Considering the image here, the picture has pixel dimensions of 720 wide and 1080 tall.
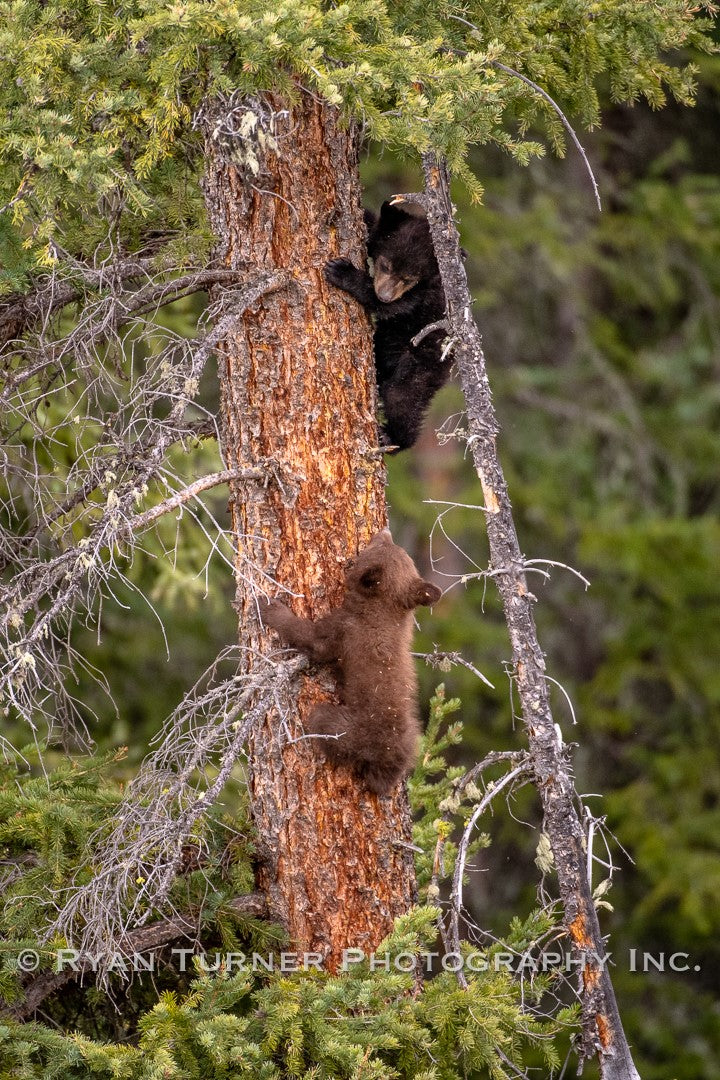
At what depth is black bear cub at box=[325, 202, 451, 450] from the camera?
4617 mm

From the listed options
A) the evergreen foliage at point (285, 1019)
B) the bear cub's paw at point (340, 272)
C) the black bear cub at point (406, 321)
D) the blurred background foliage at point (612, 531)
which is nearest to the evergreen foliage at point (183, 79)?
the bear cub's paw at point (340, 272)

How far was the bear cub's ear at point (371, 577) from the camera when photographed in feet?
12.8

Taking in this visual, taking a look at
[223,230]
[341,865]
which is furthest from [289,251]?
[341,865]

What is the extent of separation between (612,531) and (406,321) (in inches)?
185

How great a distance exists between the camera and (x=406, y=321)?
4.83 m

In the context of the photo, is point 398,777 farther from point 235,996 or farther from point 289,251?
point 289,251

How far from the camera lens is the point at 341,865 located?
12.4 ft

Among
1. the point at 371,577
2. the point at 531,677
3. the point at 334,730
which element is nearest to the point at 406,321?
the point at 371,577

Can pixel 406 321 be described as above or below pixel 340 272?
below

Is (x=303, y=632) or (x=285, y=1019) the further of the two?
(x=303, y=632)

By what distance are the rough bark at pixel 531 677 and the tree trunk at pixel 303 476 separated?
396 millimetres

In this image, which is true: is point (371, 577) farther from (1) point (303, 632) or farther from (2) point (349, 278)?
(2) point (349, 278)

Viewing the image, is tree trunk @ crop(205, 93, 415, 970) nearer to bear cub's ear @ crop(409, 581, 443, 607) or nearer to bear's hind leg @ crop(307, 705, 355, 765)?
bear's hind leg @ crop(307, 705, 355, 765)

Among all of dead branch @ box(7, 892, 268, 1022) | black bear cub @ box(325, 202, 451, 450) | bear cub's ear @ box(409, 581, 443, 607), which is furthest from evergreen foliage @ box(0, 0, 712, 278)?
dead branch @ box(7, 892, 268, 1022)
